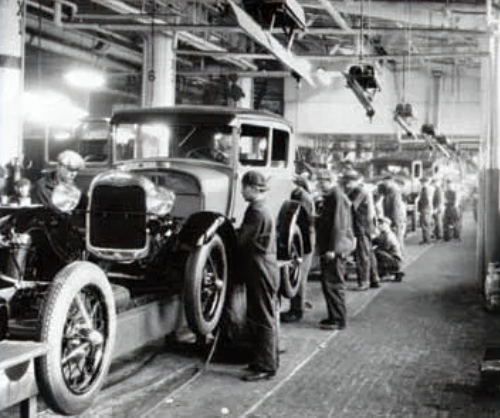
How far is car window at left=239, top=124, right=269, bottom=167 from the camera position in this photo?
296 inches

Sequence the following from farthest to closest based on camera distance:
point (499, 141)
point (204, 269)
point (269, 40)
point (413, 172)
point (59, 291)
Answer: point (413, 172), point (499, 141), point (269, 40), point (204, 269), point (59, 291)

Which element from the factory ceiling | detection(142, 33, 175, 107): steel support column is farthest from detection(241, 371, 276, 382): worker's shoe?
detection(142, 33, 175, 107): steel support column

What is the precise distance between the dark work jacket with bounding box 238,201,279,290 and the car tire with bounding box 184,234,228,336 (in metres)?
Result: 0.33

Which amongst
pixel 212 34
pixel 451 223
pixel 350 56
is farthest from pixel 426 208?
pixel 212 34

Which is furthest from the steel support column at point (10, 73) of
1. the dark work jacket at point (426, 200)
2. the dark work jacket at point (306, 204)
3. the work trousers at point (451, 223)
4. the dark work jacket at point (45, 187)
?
the work trousers at point (451, 223)

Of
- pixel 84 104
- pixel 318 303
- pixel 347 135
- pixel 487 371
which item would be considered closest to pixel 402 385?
pixel 487 371

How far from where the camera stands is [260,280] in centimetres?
595

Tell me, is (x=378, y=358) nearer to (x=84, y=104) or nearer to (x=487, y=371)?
(x=487, y=371)

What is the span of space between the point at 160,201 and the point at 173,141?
1.44 meters

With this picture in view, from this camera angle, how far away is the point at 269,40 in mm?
8016

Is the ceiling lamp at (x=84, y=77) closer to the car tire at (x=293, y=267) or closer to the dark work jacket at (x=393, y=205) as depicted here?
the dark work jacket at (x=393, y=205)

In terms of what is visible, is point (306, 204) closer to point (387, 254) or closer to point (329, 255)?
point (329, 255)

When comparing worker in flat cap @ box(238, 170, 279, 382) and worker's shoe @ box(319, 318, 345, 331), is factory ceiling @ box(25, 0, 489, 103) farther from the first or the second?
worker's shoe @ box(319, 318, 345, 331)

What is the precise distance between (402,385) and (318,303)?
3.85 m
